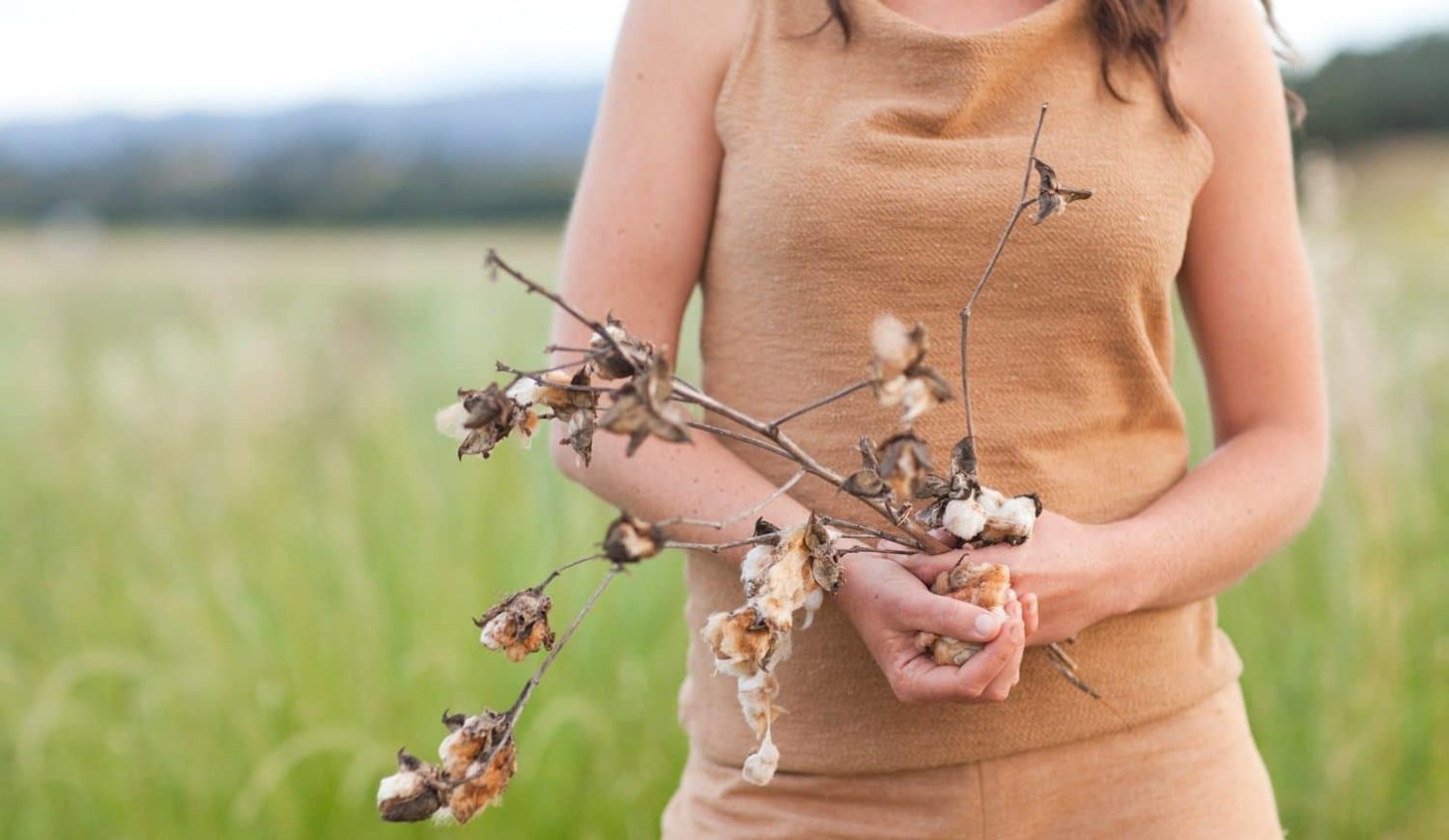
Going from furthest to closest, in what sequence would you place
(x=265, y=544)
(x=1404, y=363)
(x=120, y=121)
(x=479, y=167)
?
(x=479, y=167), (x=120, y=121), (x=1404, y=363), (x=265, y=544)

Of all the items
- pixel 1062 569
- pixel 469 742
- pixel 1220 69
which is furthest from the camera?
pixel 1220 69

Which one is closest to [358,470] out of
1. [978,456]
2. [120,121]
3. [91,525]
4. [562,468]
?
[91,525]

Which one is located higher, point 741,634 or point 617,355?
point 617,355

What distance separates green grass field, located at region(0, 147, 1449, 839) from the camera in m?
2.28

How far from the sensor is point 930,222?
114cm

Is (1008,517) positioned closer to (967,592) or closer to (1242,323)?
(967,592)

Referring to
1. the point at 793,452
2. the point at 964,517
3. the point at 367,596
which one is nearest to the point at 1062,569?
the point at 964,517

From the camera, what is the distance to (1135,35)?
1219 millimetres

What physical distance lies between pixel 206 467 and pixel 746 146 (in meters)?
2.16

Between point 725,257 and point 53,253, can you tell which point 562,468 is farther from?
point 53,253

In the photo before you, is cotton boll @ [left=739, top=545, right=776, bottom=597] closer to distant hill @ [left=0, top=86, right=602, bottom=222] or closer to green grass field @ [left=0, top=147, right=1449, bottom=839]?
green grass field @ [left=0, top=147, right=1449, bottom=839]

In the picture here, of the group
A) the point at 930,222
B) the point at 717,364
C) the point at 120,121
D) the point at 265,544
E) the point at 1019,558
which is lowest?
the point at 265,544

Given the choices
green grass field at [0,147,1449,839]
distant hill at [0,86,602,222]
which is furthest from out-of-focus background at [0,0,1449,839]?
distant hill at [0,86,602,222]

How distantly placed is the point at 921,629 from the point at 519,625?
1.03ft
